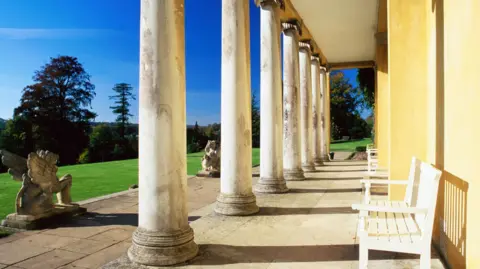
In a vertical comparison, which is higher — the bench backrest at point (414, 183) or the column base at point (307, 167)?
the bench backrest at point (414, 183)

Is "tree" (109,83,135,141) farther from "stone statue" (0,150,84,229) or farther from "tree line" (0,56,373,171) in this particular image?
"stone statue" (0,150,84,229)

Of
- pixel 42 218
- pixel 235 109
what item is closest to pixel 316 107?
pixel 235 109

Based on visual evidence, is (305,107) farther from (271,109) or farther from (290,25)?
(271,109)

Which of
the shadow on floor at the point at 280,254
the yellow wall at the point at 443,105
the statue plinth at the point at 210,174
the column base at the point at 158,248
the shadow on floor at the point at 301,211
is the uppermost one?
the yellow wall at the point at 443,105

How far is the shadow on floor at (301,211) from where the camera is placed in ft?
48.9

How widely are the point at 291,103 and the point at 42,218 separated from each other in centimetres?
1495

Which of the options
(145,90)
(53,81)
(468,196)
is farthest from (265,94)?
(53,81)

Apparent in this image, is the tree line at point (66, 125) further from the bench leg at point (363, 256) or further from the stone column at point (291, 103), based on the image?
the bench leg at point (363, 256)

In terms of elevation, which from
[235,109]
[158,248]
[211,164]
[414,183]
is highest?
[235,109]

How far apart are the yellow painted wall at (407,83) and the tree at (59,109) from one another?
219 ft

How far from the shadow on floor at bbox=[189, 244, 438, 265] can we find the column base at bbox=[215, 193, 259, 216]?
3.81m

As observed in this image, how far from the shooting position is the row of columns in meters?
9.46

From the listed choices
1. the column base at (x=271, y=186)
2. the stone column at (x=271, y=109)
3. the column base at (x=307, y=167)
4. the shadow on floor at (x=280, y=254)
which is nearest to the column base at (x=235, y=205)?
the shadow on floor at (x=280, y=254)

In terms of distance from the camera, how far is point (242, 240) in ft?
37.1
